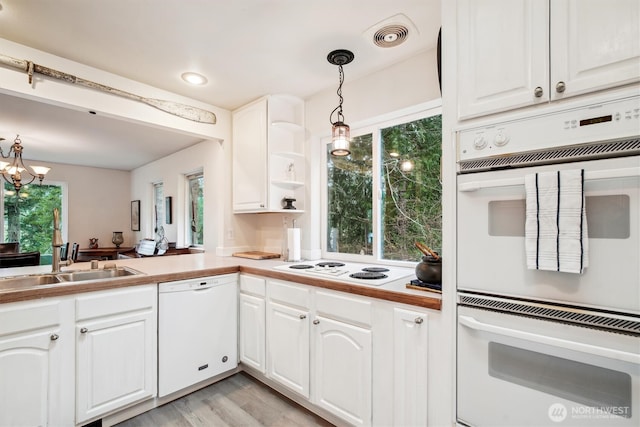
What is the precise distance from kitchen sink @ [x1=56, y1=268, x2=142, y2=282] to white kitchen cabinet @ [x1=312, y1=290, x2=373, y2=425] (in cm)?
134

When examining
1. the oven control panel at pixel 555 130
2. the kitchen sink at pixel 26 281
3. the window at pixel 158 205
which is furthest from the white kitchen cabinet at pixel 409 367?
the window at pixel 158 205

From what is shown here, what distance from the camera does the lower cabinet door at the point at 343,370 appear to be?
62.6 inches

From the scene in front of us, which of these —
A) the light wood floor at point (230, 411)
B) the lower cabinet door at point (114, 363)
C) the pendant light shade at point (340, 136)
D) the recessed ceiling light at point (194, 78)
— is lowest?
the light wood floor at point (230, 411)

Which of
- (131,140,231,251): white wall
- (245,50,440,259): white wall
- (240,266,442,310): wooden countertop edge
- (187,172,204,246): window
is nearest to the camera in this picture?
(240,266,442,310): wooden countertop edge

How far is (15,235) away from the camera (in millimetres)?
5379

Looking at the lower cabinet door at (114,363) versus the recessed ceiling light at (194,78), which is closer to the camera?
the lower cabinet door at (114,363)

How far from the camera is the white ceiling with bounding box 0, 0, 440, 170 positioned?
164cm

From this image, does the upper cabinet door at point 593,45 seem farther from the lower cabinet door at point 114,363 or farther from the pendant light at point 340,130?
the lower cabinet door at point 114,363

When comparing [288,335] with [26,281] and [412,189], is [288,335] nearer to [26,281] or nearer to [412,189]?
[412,189]

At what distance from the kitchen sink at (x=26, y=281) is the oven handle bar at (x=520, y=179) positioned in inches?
97.3

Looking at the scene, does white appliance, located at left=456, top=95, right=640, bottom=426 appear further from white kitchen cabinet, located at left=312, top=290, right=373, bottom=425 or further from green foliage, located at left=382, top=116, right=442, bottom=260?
green foliage, located at left=382, top=116, right=442, bottom=260

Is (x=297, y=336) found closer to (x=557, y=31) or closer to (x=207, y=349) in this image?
(x=207, y=349)

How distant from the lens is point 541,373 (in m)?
1.10

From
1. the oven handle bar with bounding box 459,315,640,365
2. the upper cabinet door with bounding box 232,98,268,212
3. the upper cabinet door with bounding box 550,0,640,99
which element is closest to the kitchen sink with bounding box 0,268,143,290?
the upper cabinet door with bounding box 232,98,268,212
